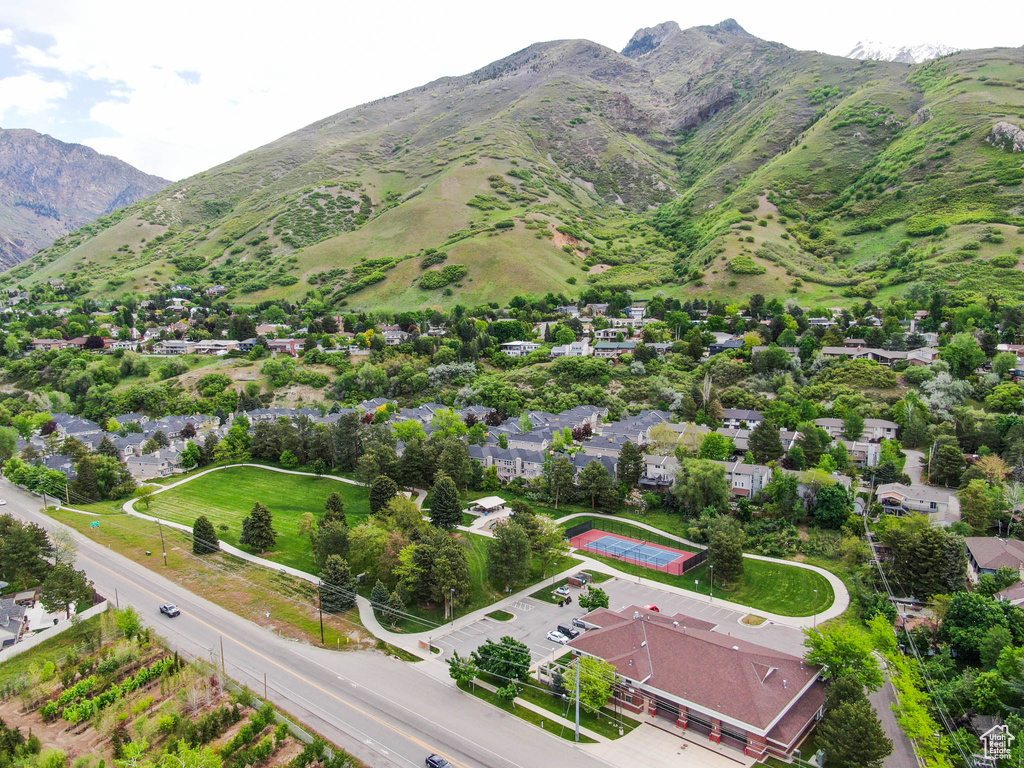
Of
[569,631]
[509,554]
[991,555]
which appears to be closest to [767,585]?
[991,555]

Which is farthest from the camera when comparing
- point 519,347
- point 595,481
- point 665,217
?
point 665,217

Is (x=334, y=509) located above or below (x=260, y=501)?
above

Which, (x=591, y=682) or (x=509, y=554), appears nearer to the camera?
(x=591, y=682)

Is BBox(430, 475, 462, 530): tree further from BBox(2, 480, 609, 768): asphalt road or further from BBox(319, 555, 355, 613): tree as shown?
BBox(2, 480, 609, 768): asphalt road

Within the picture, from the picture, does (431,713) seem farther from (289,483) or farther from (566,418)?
(566,418)

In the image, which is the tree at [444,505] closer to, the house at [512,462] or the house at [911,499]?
the house at [512,462]

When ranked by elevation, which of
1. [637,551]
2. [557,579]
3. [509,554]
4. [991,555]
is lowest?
[637,551]

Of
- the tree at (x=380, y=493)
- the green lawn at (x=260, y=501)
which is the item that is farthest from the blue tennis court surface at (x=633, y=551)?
the green lawn at (x=260, y=501)

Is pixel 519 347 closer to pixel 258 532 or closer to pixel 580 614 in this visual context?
pixel 258 532
